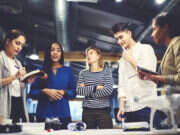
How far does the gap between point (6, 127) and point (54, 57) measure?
1079 mm

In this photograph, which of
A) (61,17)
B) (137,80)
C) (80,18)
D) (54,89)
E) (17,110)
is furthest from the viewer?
(80,18)

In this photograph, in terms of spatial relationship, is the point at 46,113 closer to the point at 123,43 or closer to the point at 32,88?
the point at 32,88

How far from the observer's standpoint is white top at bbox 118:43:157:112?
199 cm

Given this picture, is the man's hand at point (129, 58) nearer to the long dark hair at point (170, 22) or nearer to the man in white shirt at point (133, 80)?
the man in white shirt at point (133, 80)

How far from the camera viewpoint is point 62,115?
88.5 inches

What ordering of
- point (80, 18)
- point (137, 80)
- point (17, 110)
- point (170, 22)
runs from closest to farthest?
point (170, 22), point (137, 80), point (17, 110), point (80, 18)

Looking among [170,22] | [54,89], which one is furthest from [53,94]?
[170,22]

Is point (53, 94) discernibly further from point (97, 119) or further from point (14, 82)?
point (97, 119)

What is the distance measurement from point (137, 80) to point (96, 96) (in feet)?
1.46

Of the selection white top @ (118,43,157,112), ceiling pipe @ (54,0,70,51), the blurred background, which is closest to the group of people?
white top @ (118,43,157,112)

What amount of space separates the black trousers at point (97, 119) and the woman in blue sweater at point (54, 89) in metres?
0.22

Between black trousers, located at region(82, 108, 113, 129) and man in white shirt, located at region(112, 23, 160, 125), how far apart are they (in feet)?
0.55

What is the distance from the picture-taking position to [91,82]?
2.32 m

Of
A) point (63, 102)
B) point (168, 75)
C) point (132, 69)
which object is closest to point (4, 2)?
point (63, 102)
